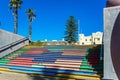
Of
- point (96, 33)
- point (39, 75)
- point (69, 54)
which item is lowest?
point (39, 75)

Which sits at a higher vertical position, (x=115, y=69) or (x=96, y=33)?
(x=96, y=33)

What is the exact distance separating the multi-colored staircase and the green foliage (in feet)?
116

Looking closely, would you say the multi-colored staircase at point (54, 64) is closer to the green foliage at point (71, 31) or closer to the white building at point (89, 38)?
the green foliage at point (71, 31)

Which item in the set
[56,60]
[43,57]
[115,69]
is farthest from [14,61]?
[115,69]

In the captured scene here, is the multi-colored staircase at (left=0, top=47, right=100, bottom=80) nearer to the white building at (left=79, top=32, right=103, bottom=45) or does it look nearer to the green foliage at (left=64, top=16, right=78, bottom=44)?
the green foliage at (left=64, top=16, right=78, bottom=44)

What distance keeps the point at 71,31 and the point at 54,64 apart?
134 feet

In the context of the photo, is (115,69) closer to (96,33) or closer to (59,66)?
(59,66)

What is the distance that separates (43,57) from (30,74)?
308cm

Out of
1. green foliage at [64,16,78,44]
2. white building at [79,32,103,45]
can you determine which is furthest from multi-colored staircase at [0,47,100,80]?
white building at [79,32,103,45]

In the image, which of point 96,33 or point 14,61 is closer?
point 14,61

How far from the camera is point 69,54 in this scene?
16.8 meters

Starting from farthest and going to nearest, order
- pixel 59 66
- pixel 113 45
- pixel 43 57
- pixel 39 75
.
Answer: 1. pixel 43 57
2. pixel 59 66
3. pixel 39 75
4. pixel 113 45

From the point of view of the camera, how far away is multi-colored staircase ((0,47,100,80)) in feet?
43.2

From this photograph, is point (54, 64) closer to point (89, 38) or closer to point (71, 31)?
point (71, 31)
